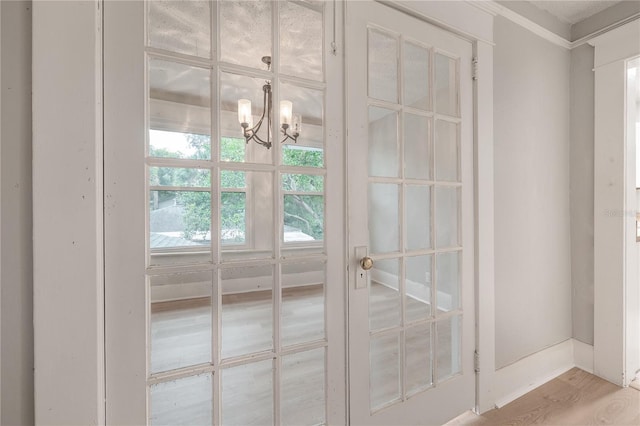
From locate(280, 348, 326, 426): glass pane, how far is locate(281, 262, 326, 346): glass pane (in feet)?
0.27

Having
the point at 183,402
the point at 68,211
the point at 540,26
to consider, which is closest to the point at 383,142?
the point at 68,211

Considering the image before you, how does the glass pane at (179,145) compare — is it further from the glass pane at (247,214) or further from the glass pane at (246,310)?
the glass pane at (246,310)

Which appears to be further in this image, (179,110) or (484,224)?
(484,224)

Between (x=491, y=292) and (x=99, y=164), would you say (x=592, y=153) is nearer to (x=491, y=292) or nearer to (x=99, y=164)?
(x=491, y=292)

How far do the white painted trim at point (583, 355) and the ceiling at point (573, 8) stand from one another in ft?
7.40

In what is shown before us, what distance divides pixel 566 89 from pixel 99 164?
9.22 feet

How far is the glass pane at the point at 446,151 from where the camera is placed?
153 cm

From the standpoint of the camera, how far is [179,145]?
1000 mm

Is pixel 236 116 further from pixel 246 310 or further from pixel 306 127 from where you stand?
pixel 246 310

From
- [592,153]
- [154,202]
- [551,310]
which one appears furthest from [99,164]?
[592,153]

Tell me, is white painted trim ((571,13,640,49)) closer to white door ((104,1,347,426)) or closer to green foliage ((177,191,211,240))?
white door ((104,1,347,426))

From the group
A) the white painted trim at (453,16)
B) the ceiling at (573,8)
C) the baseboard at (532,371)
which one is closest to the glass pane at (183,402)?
the baseboard at (532,371)

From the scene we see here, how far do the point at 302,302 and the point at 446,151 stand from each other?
1.09 metres

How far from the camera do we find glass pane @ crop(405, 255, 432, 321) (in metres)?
1.44
